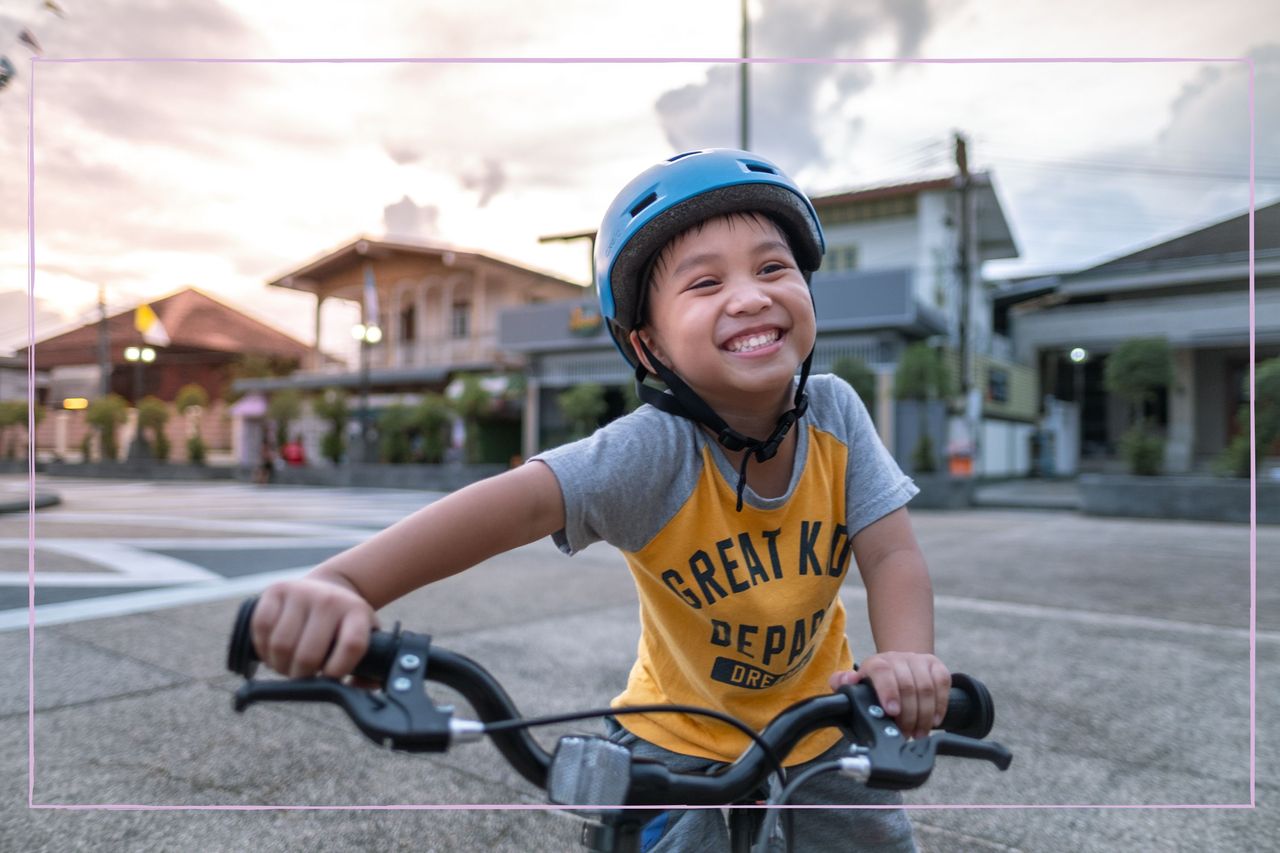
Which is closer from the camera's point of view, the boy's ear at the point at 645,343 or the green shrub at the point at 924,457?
the boy's ear at the point at 645,343

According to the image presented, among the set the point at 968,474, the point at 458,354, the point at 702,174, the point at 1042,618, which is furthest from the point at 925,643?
the point at 968,474

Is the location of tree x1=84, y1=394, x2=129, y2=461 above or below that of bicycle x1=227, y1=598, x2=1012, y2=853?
above

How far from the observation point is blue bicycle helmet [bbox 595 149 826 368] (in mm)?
1018

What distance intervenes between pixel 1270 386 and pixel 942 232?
972 centimetres

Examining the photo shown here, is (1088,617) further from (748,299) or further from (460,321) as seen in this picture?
(748,299)

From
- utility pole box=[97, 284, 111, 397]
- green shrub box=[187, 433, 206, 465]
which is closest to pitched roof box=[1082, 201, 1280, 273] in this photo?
utility pole box=[97, 284, 111, 397]

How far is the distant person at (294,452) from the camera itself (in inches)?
759

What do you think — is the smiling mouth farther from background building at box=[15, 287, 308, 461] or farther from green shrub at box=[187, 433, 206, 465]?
green shrub at box=[187, 433, 206, 465]

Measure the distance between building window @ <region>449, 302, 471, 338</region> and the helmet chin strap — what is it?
1641 mm

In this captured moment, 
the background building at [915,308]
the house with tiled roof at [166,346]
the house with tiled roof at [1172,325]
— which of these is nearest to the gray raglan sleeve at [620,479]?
the house with tiled roof at [166,346]

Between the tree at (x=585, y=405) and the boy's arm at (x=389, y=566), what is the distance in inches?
695

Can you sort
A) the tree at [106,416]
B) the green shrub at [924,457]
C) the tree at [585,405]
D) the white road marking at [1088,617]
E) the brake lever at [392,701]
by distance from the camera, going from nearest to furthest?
the brake lever at [392,701], the tree at [106,416], the white road marking at [1088,617], the green shrub at [924,457], the tree at [585,405]

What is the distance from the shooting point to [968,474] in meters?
15.2

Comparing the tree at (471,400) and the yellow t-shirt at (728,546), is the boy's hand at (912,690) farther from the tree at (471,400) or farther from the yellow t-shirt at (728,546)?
the tree at (471,400)
